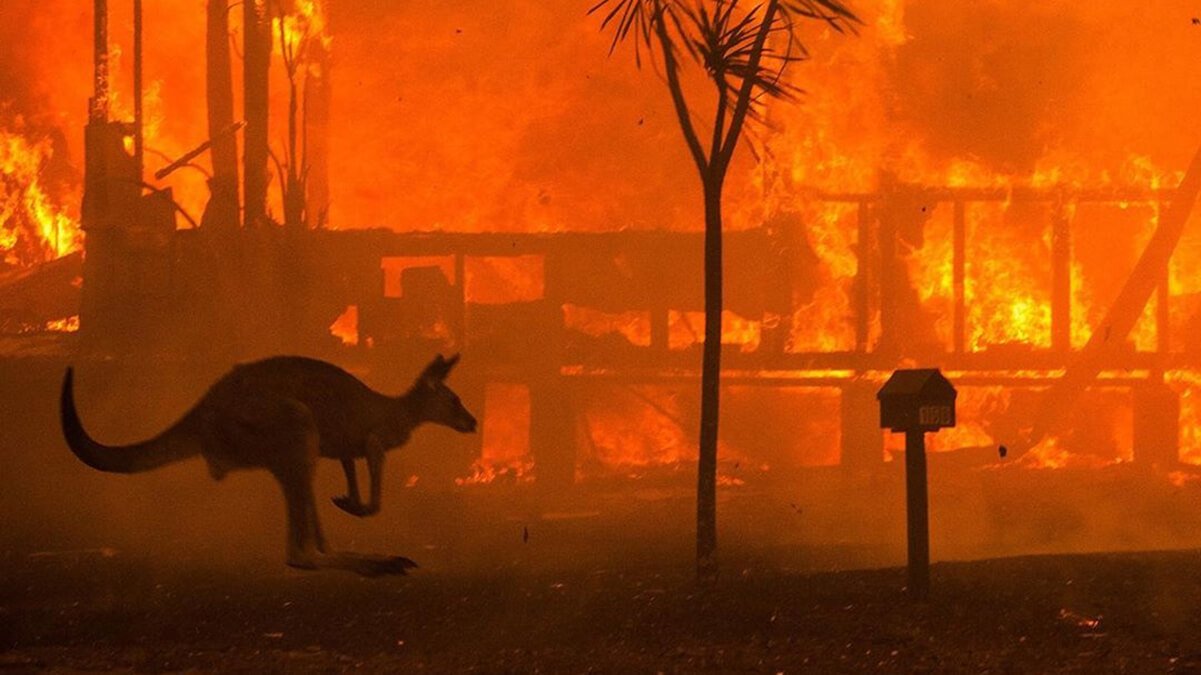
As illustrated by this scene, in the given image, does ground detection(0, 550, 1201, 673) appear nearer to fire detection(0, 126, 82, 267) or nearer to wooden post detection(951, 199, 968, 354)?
wooden post detection(951, 199, 968, 354)

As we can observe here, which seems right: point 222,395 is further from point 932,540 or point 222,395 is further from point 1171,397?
point 1171,397

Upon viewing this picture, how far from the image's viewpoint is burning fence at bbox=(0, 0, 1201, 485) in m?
19.4

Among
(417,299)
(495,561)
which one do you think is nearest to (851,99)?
(417,299)

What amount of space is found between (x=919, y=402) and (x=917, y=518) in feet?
2.26

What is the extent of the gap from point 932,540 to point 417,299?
8.43 metres

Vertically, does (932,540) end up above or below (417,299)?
below

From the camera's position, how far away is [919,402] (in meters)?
8.52

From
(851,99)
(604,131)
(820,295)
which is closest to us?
(820,295)

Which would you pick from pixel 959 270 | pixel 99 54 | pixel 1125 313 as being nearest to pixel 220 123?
pixel 99 54

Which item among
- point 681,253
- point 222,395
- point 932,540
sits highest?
point 681,253

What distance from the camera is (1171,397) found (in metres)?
20.1

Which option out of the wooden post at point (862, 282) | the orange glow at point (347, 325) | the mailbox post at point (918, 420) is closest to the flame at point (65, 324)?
the orange glow at point (347, 325)

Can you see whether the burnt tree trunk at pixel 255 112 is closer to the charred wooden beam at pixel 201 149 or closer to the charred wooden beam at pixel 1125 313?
the charred wooden beam at pixel 201 149

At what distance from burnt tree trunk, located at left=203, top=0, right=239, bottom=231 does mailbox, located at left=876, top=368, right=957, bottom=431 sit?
44.5 ft
